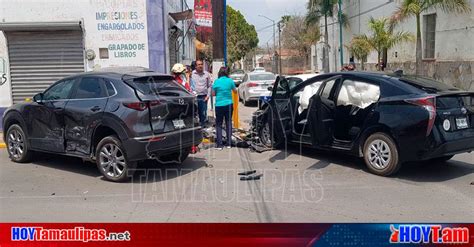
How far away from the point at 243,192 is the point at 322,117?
6.64 feet

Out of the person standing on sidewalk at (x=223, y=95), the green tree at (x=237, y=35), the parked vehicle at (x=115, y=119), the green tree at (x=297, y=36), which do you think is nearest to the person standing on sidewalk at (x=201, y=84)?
the person standing on sidewalk at (x=223, y=95)

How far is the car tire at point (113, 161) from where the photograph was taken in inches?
267

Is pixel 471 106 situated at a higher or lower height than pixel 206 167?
higher

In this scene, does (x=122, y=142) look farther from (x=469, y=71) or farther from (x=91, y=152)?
(x=469, y=71)

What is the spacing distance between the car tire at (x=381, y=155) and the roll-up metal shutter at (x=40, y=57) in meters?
8.73

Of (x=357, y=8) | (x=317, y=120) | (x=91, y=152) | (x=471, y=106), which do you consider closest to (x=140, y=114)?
(x=91, y=152)

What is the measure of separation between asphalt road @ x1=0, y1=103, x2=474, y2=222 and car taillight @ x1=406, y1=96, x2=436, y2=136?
873mm

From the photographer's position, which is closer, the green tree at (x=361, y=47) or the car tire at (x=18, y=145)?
the car tire at (x=18, y=145)

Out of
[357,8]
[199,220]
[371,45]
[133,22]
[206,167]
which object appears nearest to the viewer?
[199,220]

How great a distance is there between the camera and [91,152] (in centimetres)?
710

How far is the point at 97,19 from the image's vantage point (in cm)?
1240

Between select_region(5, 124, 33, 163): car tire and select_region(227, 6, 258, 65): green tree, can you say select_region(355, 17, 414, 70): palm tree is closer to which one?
select_region(5, 124, 33, 163): car tire

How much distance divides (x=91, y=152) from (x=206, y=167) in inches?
77.5

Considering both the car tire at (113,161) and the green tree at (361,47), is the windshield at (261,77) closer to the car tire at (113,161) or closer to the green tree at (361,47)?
the green tree at (361,47)
